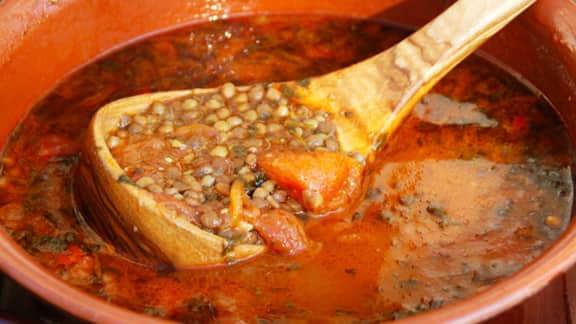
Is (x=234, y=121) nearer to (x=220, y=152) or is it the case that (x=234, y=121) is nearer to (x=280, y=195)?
(x=220, y=152)

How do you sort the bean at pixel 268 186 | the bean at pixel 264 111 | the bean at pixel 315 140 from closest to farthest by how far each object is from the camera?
the bean at pixel 268 186, the bean at pixel 315 140, the bean at pixel 264 111

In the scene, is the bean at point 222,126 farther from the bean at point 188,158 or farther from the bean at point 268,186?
the bean at point 268,186

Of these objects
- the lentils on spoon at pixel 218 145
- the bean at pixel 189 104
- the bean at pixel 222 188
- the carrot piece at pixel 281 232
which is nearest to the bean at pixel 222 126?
the lentils on spoon at pixel 218 145

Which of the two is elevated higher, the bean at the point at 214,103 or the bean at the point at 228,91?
the bean at the point at 228,91

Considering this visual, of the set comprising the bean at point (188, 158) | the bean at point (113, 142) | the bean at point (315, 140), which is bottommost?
the bean at point (188, 158)

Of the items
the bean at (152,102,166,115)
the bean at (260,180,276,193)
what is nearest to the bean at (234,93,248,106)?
the bean at (152,102,166,115)

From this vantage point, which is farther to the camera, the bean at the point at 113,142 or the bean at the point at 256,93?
the bean at the point at 256,93

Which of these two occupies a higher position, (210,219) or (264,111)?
(264,111)

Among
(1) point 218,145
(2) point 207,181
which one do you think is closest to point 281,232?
(2) point 207,181
